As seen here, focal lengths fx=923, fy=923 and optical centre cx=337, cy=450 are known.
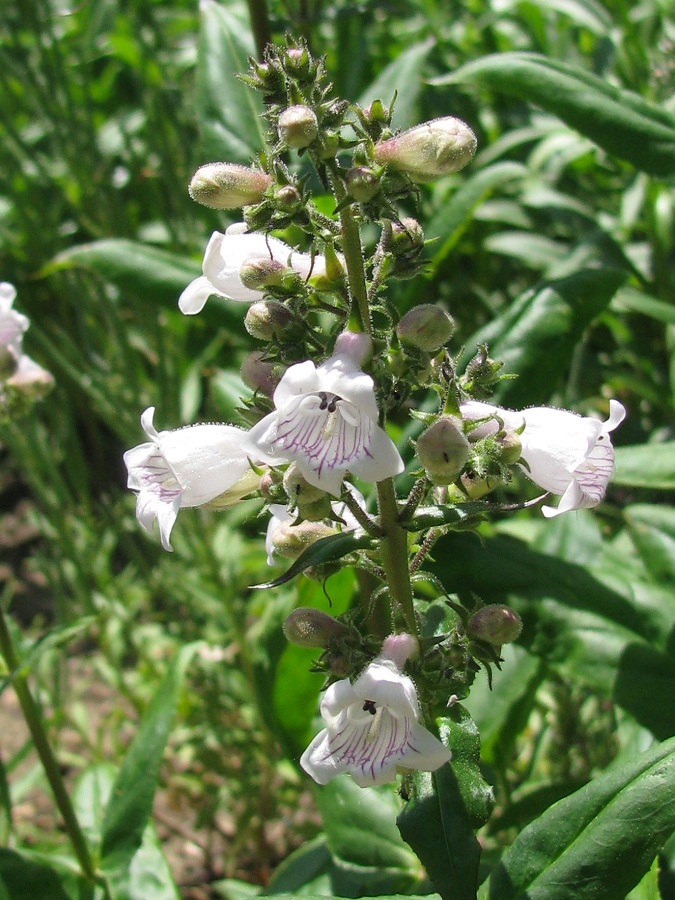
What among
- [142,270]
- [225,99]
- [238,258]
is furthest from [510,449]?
[225,99]

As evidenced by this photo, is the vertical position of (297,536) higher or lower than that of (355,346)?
lower

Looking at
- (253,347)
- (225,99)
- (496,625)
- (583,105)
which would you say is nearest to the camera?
(496,625)

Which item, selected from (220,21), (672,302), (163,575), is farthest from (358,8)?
(163,575)

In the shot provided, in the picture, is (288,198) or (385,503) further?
(385,503)

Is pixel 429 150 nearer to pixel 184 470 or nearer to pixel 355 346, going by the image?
pixel 355 346

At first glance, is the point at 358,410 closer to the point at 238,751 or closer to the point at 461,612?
the point at 461,612

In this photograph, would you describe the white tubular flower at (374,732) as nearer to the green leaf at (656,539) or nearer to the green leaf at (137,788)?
the green leaf at (137,788)

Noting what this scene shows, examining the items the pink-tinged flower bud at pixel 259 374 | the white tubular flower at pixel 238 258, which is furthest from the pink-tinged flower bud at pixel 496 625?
the white tubular flower at pixel 238 258
